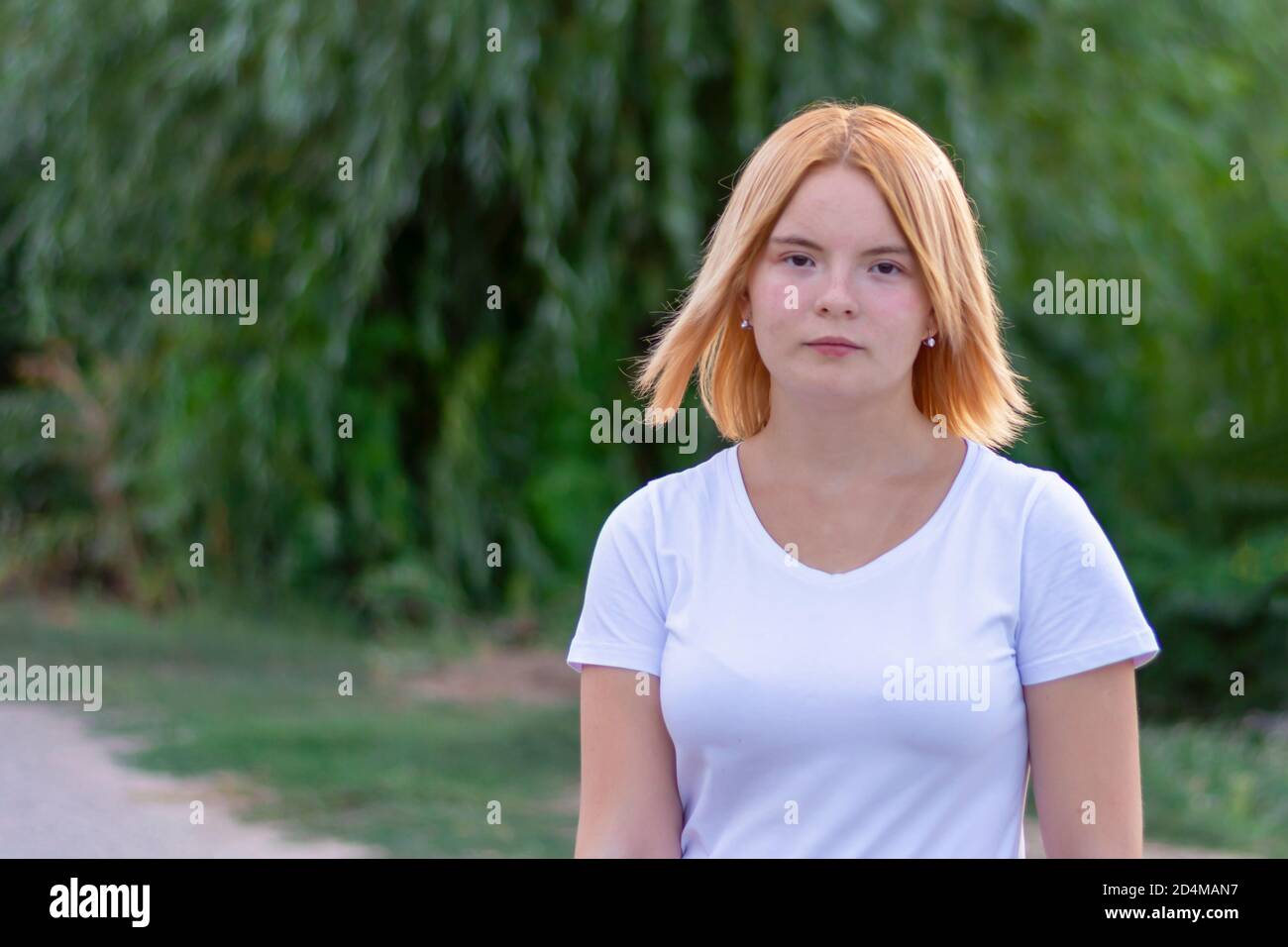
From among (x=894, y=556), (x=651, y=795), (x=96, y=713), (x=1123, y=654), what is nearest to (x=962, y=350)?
(x=894, y=556)

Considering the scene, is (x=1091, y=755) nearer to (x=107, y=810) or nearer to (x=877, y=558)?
(x=877, y=558)

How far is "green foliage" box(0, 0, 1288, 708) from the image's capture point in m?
5.98

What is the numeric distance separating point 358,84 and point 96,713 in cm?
263

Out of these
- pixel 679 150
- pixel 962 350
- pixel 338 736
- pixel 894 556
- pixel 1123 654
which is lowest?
pixel 338 736

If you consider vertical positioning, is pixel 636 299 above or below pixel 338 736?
above

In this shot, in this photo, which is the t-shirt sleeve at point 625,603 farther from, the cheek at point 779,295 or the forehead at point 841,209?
the forehead at point 841,209

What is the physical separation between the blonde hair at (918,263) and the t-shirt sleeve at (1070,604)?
248 mm

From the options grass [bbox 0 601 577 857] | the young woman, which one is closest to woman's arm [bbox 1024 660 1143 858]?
the young woman

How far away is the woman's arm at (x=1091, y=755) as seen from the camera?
1594 mm

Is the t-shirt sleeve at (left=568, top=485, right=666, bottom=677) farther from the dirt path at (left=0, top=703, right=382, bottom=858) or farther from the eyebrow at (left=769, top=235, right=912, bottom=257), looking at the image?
the dirt path at (left=0, top=703, right=382, bottom=858)

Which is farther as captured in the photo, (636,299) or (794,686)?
(636,299)

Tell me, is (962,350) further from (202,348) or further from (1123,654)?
(202,348)

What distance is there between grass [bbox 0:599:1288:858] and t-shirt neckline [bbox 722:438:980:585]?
3.15 meters
